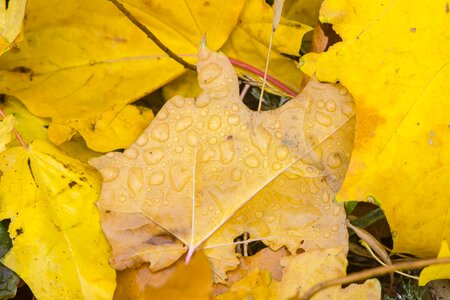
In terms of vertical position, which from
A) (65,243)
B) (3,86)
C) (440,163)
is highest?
(440,163)

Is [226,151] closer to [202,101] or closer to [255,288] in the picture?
[202,101]

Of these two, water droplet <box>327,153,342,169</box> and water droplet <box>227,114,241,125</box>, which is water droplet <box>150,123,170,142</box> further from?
water droplet <box>327,153,342,169</box>

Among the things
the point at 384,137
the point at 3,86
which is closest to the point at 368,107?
the point at 384,137

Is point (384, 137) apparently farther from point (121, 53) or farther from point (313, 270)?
point (121, 53)

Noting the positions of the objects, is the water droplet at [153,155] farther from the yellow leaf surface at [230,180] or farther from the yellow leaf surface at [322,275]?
the yellow leaf surface at [322,275]

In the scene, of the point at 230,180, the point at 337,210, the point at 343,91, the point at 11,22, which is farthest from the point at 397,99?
the point at 11,22

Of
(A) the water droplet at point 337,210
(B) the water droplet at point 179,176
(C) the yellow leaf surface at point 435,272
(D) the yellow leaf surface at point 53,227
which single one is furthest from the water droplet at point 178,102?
(C) the yellow leaf surface at point 435,272

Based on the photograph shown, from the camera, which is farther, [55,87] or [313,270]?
[55,87]
